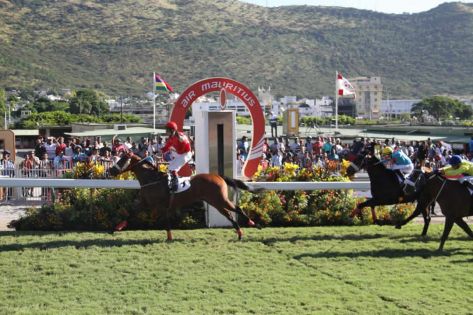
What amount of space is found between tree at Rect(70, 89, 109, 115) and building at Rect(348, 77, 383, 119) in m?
49.1

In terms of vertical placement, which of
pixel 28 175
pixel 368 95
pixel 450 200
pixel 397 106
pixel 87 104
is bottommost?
pixel 450 200

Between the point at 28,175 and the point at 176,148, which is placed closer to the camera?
the point at 176,148

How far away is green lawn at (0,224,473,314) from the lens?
6152 mm

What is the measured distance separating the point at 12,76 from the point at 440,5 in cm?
11317

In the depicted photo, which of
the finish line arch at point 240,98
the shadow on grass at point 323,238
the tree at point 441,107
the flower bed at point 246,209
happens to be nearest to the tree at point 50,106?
the tree at point 441,107

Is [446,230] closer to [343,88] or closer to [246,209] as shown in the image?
[246,209]

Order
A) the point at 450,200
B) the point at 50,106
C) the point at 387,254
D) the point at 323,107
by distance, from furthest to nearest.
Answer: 1. the point at 323,107
2. the point at 50,106
3. the point at 450,200
4. the point at 387,254

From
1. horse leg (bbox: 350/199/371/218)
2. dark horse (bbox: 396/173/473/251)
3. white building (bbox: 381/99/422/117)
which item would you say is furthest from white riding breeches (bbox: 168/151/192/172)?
white building (bbox: 381/99/422/117)

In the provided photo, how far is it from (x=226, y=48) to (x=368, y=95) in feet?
113

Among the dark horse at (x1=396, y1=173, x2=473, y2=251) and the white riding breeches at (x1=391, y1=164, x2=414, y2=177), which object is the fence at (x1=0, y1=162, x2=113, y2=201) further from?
the dark horse at (x1=396, y1=173, x2=473, y2=251)

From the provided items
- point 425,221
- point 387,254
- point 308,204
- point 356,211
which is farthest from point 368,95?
point 387,254

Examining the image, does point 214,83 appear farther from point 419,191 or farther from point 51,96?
point 51,96

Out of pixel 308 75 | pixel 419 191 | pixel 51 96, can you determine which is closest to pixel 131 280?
pixel 419 191

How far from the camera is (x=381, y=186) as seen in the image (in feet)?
33.3
